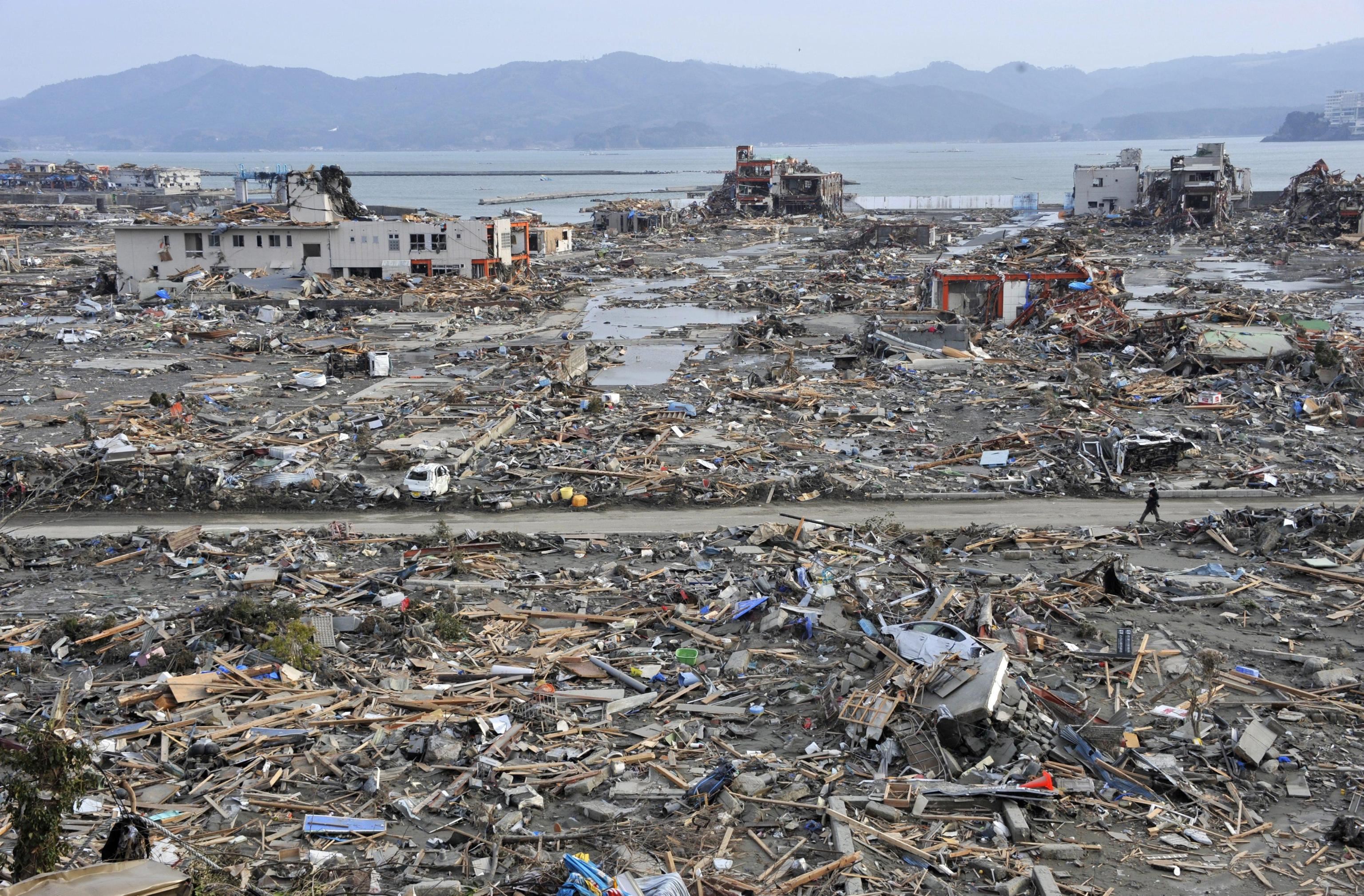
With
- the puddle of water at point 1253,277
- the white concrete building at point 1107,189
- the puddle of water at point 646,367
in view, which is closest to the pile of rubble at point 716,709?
the puddle of water at point 646,367

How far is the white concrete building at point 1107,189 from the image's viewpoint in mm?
90062

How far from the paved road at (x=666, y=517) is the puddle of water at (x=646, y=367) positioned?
11.1m

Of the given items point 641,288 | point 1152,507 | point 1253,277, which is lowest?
point 1152,507

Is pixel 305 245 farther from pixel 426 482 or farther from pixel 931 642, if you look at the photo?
pixel 931 642

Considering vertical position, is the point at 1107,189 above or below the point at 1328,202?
above

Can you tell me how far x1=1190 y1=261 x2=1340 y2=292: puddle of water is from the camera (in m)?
51.3

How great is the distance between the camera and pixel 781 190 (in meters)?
101

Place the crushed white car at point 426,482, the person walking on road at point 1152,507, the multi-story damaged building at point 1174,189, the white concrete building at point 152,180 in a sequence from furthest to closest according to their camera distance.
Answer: the white concrete building at point 152,180, the multi-story damaged building at point 1174,189, the crushed white car at point 426,482, the person walking on road at point 1152,507

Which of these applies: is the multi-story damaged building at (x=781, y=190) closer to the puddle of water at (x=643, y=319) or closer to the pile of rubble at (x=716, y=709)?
the puddle of water at (x=643, y=319)

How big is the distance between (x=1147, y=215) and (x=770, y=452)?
7107cm

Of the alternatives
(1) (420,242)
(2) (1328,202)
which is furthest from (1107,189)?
(1) (420,242)

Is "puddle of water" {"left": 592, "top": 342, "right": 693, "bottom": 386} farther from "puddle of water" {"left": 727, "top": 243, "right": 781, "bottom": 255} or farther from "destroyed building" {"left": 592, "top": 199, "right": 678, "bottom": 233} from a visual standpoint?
"destroyed building" {"left": 592, "top": 199, "right": 678, "bottom": 233}

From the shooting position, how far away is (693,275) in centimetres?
6069

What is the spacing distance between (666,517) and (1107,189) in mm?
81734
